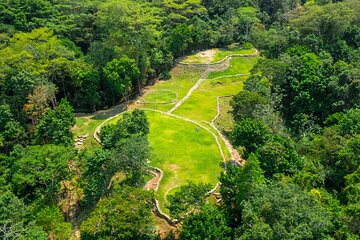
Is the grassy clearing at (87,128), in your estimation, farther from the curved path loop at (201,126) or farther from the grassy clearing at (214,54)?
the grassy clearing at (214,54)

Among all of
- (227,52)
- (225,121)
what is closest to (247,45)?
(227,52)

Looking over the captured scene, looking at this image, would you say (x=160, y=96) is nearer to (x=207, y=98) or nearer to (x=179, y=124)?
(x=207, y=98)

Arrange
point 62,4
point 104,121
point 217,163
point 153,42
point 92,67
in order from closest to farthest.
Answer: point 217,163 → point 104,121 → point 92,67 → point 153,42 → point 62,4

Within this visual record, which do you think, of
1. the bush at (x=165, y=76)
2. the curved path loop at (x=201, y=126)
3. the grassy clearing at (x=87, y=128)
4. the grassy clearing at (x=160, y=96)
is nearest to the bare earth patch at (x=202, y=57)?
the curved path loop at (x=201, y=126)

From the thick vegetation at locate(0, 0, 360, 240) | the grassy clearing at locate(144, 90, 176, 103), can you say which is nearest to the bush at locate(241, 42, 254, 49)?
the thick vegetation at locate(0, 0, 360, 240)

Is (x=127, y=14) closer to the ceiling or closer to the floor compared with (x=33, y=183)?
closer to the ceiling

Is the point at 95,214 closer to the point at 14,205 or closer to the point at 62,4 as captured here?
the point at 14,205

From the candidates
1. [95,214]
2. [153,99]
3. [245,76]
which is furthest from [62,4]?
[95,214]

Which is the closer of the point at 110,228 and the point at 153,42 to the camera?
the point at 110,228
